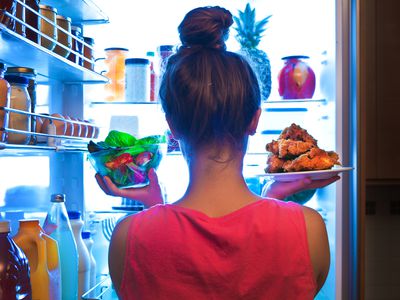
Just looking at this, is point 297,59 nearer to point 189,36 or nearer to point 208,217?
point 189,36

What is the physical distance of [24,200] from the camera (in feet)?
4.32

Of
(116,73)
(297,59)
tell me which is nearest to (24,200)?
(116,73)

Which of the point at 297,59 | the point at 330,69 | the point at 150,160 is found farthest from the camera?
the point at 297,59

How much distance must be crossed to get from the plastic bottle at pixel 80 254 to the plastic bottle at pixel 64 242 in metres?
0.09

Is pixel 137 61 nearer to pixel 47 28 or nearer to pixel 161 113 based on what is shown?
pixel 161 113

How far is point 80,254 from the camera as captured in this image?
1438mm

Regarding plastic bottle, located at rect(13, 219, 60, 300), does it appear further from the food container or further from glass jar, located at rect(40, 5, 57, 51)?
glass jar, located at rect(40, 5, 57, 51)

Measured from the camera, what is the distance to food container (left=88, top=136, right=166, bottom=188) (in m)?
1.19

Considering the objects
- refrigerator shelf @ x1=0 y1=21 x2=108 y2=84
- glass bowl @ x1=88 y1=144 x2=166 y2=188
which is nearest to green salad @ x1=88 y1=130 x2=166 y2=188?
glass bowl @ x1=88 y1=144 x2=166 y2=188

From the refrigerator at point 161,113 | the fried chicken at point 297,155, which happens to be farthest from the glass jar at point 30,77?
the fried chicken at point 297,155

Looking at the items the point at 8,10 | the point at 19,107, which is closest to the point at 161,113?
the point at 19,107

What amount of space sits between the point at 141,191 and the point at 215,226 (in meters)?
0.42

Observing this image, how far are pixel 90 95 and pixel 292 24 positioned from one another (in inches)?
31.1

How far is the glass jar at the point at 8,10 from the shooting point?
3.03 feet
